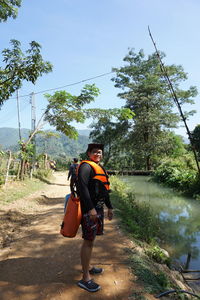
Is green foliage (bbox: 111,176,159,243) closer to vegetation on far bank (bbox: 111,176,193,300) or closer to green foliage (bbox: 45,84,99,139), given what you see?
vegetation on far bank (bbox: 111,176,193,300)

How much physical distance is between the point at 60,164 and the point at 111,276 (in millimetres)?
34949

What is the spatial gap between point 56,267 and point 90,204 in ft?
5.17

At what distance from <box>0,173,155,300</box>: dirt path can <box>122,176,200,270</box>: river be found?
1855 mm

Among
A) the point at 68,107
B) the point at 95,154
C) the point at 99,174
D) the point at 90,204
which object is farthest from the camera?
the point at 68,107

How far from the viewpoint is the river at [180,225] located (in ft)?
18.1

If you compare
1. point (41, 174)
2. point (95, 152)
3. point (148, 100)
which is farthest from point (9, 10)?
point (148, 100)

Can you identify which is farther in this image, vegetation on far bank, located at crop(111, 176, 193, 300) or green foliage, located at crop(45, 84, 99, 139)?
green foliage, located at crop(45, 84, 99, 139)

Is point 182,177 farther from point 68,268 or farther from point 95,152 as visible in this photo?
point 95,152

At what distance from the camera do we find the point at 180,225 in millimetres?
7887

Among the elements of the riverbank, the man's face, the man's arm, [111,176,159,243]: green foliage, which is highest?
the man's face

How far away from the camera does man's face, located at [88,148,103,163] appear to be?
9.67 feet

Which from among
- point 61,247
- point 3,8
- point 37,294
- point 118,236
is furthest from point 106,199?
point 3,8

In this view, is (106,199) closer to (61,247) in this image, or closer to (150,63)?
(61,247)

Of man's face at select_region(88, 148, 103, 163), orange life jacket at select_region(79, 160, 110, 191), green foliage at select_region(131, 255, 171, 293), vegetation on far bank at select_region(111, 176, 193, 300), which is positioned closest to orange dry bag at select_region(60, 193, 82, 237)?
orange life jacket at select_region(79, 160, 110, 191)
